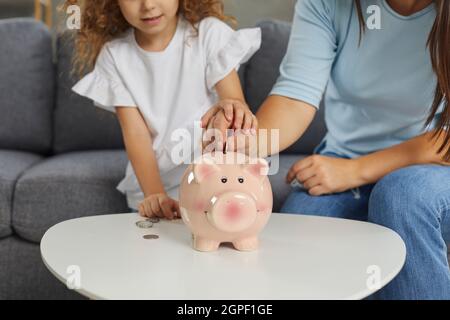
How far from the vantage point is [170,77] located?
4.36 ft

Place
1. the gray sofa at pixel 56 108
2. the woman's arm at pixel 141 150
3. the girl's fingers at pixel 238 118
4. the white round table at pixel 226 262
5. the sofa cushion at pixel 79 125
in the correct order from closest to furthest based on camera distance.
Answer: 1. the white round table at pixel 226 262
2. the girl's fingers at pixel 238 118
3. the woman's arm at pixel 141 150
4. the gray sofa at pixel 56 108
5. the sofa cushion at pixel 79 125

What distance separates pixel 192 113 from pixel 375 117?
40cm

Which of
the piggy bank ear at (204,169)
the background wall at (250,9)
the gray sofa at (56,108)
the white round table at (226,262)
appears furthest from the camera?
the background wall at (250,9)

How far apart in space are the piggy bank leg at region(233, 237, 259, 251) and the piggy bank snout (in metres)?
0.03

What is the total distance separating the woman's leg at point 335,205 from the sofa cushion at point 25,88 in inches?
40.4

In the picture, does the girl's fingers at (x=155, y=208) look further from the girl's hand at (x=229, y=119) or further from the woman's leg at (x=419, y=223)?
the woman's leg at (x=419, y=223)

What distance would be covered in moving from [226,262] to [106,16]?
73 cm

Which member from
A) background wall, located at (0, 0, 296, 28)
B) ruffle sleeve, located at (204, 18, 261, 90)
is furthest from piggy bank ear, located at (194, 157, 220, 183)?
background wall, located at (0, 0, 296, 28)

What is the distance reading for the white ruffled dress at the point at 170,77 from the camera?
1.30 metres

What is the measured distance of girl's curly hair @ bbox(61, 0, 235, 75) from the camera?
4.21ft

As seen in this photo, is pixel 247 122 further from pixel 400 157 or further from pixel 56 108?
pixel 56 108

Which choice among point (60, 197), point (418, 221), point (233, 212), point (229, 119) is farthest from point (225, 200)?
point (60, 197)

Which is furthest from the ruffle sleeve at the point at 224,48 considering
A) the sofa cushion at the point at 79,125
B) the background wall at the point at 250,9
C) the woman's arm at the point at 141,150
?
the background wall at the point at 250,9
